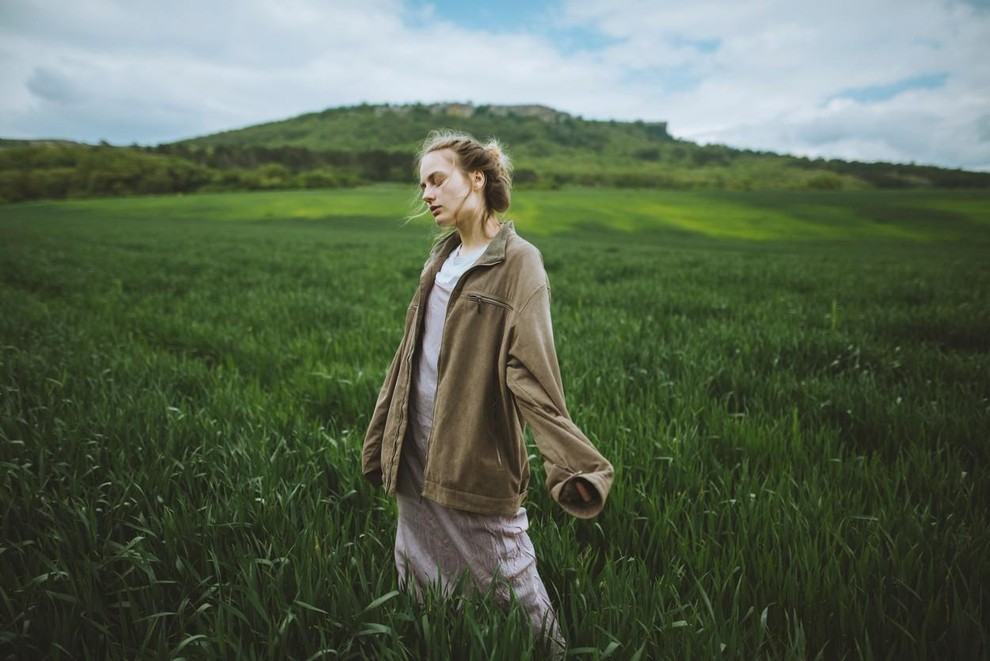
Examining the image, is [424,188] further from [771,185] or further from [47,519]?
[771,185]

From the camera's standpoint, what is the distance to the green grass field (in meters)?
1.51

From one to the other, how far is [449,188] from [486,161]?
169 millimetres

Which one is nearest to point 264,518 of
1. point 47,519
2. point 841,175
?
point 47,519

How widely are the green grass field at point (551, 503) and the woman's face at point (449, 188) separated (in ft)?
3.93

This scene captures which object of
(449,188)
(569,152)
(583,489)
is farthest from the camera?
(569,152)

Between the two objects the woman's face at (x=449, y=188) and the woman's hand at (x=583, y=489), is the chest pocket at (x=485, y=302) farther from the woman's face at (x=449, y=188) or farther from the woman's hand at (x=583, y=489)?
the woman's hand at (x=583, y=489)

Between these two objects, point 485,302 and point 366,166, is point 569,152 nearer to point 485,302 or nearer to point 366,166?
point 366,166

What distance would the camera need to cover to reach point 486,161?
65.2 inches

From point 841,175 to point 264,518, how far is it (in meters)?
106

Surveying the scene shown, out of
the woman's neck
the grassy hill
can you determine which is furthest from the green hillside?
the woman's neck

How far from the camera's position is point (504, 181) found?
173 cm

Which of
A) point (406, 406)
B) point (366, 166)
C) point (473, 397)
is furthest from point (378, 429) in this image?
point (366, 166)

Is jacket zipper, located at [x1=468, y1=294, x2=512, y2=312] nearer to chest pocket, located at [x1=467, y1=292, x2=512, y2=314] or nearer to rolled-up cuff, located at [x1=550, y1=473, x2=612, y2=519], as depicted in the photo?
chest pocket, located at [x1=467, y1=292, x2=512, y2=314]

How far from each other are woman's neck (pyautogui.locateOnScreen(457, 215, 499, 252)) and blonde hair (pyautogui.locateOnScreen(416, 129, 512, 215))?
5cm
